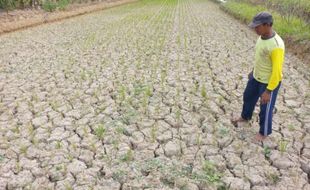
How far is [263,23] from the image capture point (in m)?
3.28

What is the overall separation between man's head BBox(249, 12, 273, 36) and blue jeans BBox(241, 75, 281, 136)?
0.62 m

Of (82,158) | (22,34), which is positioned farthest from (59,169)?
(22,34)

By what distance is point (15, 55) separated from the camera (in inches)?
329

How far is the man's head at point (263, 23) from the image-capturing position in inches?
128

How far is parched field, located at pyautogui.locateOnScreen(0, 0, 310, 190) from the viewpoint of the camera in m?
3.31

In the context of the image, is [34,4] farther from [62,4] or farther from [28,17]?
[28,17]

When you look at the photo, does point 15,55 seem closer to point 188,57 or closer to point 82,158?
point 188,57

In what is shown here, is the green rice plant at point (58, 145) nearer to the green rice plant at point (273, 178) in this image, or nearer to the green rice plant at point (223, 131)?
the green rice plant at point (223, 131)

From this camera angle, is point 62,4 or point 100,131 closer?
point 100,131

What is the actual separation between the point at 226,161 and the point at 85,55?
5.60m

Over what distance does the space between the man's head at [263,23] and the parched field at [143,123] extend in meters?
1.31

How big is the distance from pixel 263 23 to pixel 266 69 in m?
0.52

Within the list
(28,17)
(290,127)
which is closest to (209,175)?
(290,127)

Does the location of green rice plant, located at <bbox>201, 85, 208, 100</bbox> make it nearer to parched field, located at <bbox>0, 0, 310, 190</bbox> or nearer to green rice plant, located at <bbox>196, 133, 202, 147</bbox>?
parched field, located at <bbox>0, 0, 310, 190</bbox>
